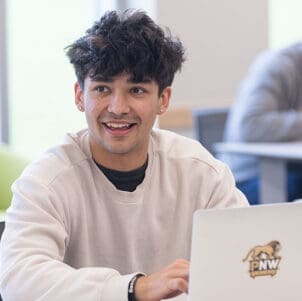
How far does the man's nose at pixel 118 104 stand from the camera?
5.41 ft

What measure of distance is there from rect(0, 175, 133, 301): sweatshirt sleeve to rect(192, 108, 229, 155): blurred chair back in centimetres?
257

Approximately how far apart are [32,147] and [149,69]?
10.8ft

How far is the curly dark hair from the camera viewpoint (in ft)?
5.41

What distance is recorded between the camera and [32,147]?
16.1 feet

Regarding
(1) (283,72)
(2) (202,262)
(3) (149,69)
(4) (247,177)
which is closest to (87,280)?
(2) (202,262)

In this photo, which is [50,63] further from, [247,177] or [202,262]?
[202,262]

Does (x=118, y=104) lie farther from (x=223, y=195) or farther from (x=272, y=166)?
(x=272, y=166)

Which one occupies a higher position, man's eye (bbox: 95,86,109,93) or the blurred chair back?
man's eye (bbox: 95,86,109,93)

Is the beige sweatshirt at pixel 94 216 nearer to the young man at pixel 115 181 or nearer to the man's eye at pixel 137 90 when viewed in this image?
the young man at pixel 115 181

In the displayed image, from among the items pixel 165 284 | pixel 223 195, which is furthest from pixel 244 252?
pixel 223 195

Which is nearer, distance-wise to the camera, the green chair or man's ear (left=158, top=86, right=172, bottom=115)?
man's ear (left=158, top=86, right=172, bottom=115)

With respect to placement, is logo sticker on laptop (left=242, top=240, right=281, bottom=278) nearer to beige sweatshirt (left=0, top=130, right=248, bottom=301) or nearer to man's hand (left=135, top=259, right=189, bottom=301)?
man's hand (left=135, top=259, right=189, bottom=301)

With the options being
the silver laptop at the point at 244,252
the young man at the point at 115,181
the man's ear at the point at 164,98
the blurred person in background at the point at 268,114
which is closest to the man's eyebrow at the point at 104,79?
the young man at the point at 115,181

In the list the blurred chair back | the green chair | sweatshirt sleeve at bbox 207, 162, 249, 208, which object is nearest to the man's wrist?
sweatshirt sleeve at bbox 207, 162, 249, 208
